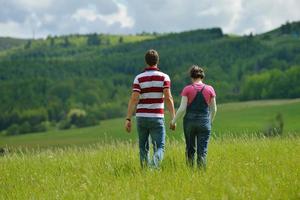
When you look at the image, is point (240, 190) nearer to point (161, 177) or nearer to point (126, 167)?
point (161, 177)

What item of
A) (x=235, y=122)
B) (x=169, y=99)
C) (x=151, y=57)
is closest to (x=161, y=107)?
(x=169, y=99)

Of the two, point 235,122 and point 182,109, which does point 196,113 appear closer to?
point 182,109

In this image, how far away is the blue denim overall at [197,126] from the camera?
387 inches

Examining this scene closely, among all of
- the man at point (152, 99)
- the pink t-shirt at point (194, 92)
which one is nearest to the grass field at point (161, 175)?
the man at point (152, 99)

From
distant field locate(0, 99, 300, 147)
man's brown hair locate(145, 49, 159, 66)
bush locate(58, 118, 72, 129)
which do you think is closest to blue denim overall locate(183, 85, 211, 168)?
man's brown hair locate(145, 49, 159, 66)

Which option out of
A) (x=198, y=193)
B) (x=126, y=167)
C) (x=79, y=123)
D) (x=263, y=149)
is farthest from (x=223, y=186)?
(x=79, y=123)

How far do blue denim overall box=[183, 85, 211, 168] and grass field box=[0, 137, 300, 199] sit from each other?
333mm

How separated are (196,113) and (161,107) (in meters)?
0.65

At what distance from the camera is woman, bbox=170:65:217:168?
984 cm

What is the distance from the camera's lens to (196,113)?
32.6 ft

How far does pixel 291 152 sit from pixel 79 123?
136 meters

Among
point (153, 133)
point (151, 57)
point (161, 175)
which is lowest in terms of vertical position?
point (161, 175)

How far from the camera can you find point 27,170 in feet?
37.3

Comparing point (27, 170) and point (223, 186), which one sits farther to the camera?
point (27, 170)
